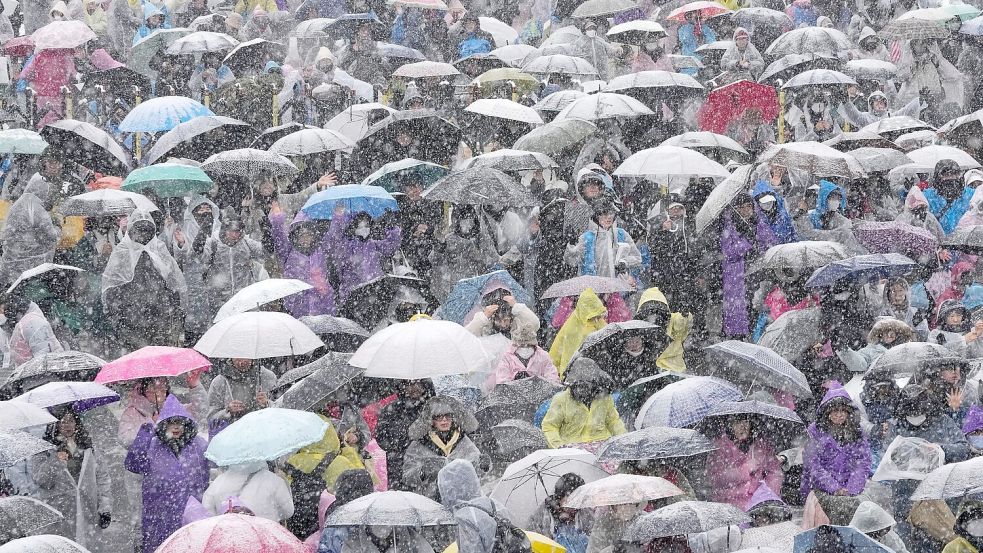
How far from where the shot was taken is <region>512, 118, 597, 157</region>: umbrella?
15.5 metres

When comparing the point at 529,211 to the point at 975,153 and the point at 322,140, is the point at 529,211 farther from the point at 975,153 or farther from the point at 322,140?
the point at 975,153

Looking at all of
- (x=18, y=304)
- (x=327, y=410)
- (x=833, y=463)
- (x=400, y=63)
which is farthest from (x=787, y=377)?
(x=400, y=63)

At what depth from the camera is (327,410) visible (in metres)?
11.2

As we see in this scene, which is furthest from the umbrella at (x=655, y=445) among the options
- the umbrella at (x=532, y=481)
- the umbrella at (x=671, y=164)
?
the umbrella at (x=671, y=164)

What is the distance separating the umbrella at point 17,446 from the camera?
9.52m

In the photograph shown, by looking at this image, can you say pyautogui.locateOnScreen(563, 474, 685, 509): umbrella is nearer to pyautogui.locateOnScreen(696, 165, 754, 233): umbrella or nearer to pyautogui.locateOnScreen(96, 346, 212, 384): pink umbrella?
pyautogui.locateOnScreen(96, 346, 212, 384): pink umbrella

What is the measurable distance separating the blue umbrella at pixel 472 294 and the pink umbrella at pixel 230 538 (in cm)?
485

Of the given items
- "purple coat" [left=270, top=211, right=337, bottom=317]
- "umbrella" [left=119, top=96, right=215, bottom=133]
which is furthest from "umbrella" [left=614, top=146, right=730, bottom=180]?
"umbrella" [left=119, top=96, right=215, bottom=133]

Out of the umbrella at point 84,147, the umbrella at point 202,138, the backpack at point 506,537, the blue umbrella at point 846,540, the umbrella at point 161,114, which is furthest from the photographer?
the umbrella at point 161,114

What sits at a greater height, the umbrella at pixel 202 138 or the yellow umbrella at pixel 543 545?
the umbrella at pixel 202 138

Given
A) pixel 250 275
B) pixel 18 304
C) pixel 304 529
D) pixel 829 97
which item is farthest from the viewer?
pixel 829 97

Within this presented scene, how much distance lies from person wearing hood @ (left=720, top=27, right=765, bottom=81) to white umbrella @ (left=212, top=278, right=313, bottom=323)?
6.55 m

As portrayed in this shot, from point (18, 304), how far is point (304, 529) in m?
3.84

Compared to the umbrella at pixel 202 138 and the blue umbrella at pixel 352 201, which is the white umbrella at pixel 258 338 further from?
the umbrella at pixel 202 138
